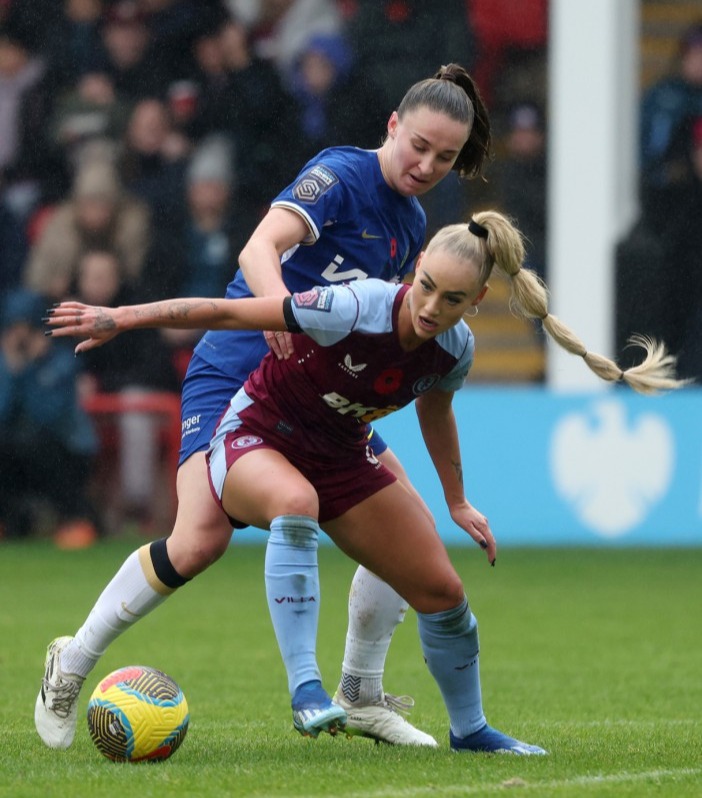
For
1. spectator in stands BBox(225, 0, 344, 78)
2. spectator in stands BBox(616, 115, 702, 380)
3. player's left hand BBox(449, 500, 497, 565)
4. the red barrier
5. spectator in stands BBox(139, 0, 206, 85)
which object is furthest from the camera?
spectator in stands BBox(225, 0, 344, 78)

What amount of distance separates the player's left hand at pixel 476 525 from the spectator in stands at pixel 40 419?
7.43 metres

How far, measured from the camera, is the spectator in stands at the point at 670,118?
552 inches

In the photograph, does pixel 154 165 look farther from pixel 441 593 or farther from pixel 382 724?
pixel 441 593

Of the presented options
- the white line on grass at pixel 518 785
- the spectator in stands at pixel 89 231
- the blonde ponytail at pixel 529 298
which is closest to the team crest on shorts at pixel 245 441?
the blonde ponytail at pixel 529 298

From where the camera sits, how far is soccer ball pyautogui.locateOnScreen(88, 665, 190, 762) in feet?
16.1

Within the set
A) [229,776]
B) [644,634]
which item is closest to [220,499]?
[229,776]

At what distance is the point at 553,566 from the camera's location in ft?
38.2

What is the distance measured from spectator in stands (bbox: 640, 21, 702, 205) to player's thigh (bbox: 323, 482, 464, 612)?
381 inches

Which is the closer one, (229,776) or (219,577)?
(229,776)

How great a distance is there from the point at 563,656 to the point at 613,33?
7.28 m

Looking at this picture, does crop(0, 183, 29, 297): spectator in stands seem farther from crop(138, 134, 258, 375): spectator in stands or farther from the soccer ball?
the soccer ball

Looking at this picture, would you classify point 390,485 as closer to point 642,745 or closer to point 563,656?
point 642,745

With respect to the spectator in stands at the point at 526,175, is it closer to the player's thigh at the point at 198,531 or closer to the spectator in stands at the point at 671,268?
the spectator in stands at the point at 671,268

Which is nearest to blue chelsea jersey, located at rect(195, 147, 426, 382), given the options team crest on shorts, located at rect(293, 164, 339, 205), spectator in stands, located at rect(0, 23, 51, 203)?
team crest on shorts, located at rect(293, 164, 339, 205)
